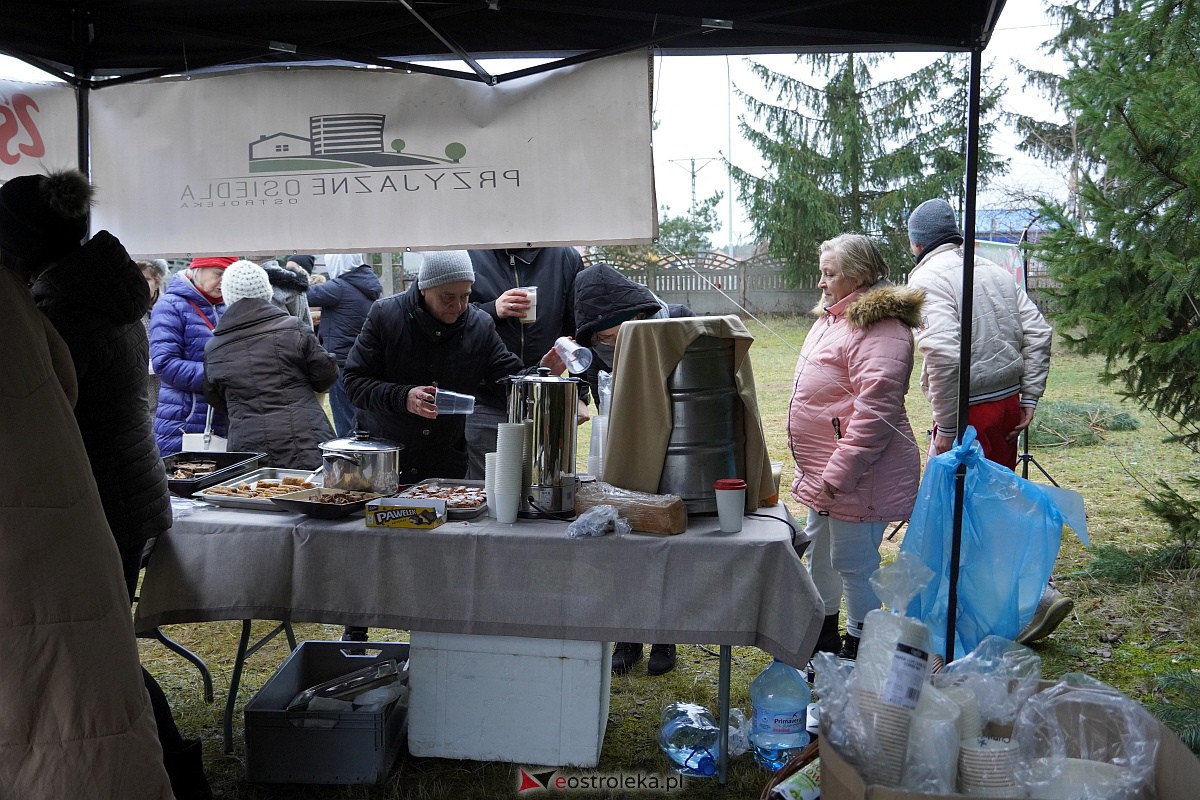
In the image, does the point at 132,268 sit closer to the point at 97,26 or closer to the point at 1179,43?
the point at 97,26

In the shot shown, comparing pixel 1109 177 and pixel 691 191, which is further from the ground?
pixel 691 191

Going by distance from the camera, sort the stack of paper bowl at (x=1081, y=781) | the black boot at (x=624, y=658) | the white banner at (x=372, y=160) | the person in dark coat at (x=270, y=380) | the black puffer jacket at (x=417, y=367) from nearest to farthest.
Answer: the stack of paper bowl at (x=1081, y=781)
the white banner at (x=372, y=160)
the black puffer jacket at (x=417, y=367)
the black boot at (x=624, y=658)
the person in dark coat at (x=270, y=380)

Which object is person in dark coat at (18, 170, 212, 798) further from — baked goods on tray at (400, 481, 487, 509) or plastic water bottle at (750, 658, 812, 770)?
plastic water bottle at (750, 658, 812, 770)

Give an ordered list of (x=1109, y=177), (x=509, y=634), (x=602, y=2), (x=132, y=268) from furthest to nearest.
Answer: (x=1109, y=177) < (x=602, y=2) < (x=509, y=634) < (x=132, y=268)

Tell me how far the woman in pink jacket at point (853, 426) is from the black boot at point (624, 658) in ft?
2.48

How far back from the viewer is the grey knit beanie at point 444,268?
356 cm

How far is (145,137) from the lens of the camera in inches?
141

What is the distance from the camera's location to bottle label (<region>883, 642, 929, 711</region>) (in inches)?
77.2

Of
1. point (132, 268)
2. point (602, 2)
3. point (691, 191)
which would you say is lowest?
point (132, 268)

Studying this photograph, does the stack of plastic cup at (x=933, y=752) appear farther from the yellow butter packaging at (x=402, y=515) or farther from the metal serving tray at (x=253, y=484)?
the metal serving tray at (x=253, y=484)

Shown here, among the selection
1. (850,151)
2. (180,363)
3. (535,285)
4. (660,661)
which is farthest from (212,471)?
(850,151)

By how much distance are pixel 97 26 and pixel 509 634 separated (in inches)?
101

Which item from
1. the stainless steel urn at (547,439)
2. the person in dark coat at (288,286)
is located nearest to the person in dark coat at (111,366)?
the stainless steel urn at (547,439)

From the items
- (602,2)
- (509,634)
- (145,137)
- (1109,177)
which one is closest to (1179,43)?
(1109,177)
